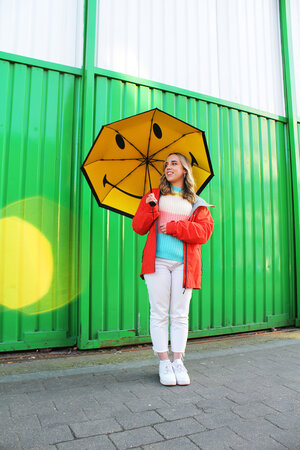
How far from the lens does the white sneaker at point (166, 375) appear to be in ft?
8.77

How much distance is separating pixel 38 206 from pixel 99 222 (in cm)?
71

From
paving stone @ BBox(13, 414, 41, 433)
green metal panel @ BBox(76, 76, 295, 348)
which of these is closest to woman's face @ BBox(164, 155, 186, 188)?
green metal panel @ BBox(76, 76, 295, 348)

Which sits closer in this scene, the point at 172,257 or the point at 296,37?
the point at 172,257

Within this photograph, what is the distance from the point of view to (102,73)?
13.0 feet

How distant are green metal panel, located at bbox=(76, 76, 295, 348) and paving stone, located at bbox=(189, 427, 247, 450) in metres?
2.03

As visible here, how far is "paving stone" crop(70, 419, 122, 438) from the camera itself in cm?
191

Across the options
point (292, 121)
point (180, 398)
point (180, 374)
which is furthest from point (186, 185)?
point (292, 121)

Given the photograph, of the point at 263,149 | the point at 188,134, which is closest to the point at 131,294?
the point at 188,134

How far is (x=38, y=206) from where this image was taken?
144 inches

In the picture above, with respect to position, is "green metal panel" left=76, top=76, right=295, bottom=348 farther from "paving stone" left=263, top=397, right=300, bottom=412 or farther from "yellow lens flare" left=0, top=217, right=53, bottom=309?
"paving stone" left=263, top=397, right=300, bottom=412

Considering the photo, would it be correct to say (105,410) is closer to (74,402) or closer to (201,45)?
(74,402)

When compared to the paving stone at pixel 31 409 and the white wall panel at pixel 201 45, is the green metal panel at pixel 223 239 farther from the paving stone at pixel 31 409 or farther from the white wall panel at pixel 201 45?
the paving stone at pixel 31 409

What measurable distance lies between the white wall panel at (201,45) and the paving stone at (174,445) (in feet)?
13.1

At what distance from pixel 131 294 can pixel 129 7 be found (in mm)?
3802
